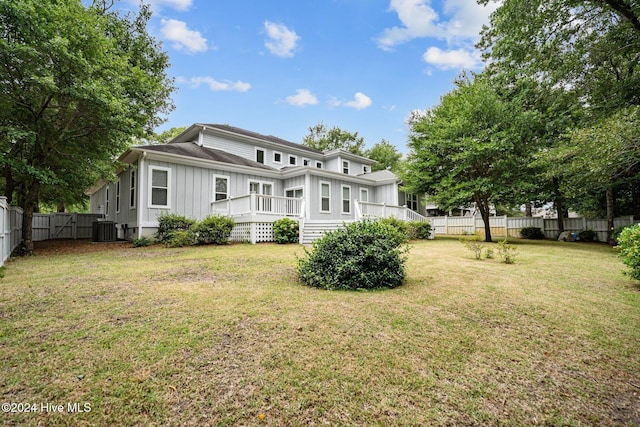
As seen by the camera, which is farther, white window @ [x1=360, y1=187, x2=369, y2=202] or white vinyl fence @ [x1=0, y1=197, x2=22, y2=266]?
white window @ [x1=360, y1=187, x2=369, y2=202]

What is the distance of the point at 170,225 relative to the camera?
10812mm

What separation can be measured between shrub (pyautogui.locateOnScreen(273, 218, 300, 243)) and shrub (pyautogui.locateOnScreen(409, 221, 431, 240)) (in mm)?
6558

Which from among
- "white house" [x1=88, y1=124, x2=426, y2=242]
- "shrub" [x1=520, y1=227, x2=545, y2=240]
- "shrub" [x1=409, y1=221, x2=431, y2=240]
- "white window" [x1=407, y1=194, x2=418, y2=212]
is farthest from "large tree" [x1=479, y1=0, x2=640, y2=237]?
"white window" [x1=407, y1=194, x2=418, y2=212]

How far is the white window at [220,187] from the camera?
527 inches

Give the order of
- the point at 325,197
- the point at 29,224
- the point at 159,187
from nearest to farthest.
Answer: the point at 29,224
the point at 159,187
the point at 325,197

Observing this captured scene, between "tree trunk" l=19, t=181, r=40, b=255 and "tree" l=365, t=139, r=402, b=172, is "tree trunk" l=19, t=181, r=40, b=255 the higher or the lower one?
the lower one

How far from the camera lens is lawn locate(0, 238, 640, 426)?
1.87 metres

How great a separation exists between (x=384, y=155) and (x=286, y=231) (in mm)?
24639

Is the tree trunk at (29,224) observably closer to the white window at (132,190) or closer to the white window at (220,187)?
the white window at (132,190)

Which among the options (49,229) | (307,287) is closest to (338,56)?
(307,287)

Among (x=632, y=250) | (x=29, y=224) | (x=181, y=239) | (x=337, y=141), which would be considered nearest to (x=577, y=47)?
(x=632, y=250)

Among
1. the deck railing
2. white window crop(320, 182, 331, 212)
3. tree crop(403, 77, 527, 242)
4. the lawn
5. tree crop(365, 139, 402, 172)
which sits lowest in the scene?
the lawn

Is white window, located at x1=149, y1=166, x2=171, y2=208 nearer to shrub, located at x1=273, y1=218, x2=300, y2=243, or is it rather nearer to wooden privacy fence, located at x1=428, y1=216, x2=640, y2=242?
shrub, located at x1=273, y1=218, x2=300, y2=243

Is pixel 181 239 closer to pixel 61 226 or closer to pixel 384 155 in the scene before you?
pixel 61 226
